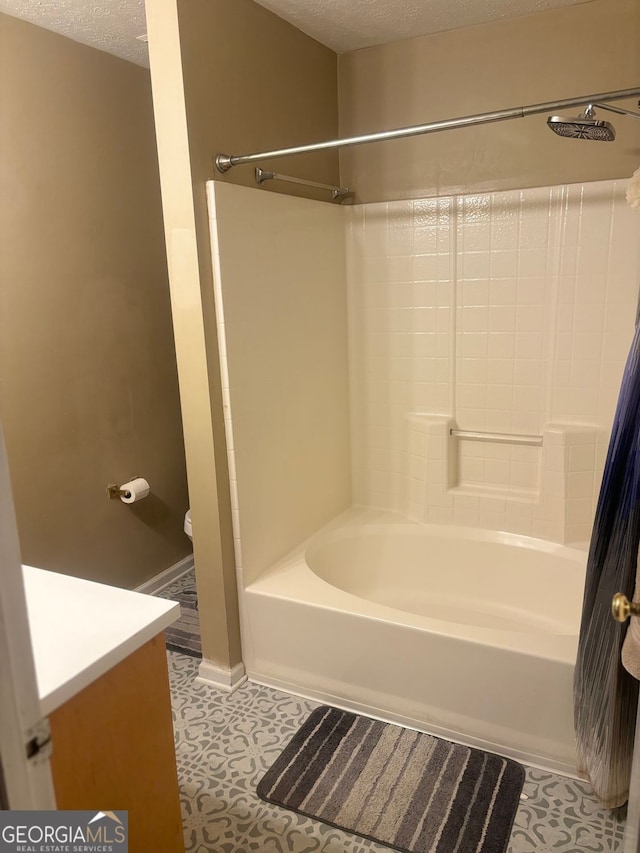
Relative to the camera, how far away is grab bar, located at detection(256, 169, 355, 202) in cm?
223

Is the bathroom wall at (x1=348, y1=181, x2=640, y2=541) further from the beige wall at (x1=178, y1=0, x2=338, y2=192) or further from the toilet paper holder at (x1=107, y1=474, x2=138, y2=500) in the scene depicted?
the toilet paper holder at (x1=107, y1=474, x2=138, y2=500)

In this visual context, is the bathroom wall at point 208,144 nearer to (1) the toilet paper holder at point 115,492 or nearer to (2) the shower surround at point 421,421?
(2) the shower surround at point 421,421

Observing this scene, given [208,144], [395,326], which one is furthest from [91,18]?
[395,326]

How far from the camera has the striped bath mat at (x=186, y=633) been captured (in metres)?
2.58

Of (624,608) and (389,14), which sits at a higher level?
(389,14)

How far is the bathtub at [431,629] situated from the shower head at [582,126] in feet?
4.65

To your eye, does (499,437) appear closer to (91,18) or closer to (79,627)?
(79,627)

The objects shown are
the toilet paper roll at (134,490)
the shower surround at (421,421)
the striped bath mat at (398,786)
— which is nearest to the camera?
the striped bath mat at (398,786)

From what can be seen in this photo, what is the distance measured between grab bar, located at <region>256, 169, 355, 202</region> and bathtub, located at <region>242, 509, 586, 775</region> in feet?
4.64

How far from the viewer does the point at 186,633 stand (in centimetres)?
269

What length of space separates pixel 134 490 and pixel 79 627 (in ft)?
5.76

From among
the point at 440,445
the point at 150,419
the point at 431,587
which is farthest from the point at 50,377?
the point at 431,587
